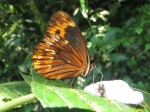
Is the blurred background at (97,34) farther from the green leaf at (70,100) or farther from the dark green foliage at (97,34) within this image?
the green leaf at (70,100)

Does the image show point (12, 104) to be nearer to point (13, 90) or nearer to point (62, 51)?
point (13, 90)

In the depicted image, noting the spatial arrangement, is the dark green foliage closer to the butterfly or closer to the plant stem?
the butterfly

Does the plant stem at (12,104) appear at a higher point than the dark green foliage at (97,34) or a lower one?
higher

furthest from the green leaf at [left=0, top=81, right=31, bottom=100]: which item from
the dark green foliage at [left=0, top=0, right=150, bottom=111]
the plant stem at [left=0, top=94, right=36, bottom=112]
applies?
the dark green foliage at [left=0, top=0, right=150, bottom=111]

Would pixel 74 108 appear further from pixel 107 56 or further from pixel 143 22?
pixel 143 22

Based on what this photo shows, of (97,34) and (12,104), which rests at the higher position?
(12,104)

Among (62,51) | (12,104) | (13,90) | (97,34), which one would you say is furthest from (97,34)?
(12,104)

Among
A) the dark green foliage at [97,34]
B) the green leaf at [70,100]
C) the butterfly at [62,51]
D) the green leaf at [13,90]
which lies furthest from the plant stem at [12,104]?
the dark green foliage at [97,34]
